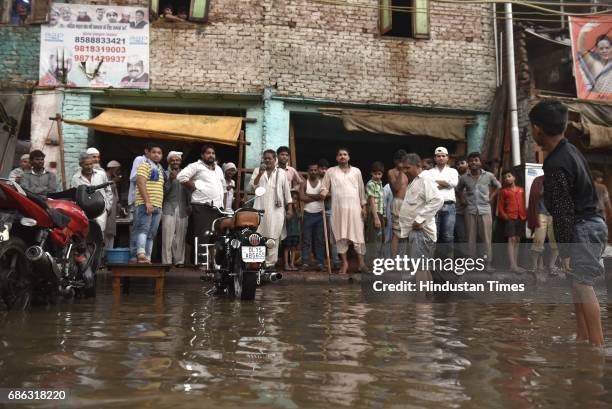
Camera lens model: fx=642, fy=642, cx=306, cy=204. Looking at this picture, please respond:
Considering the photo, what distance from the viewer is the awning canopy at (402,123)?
12930 millimetres

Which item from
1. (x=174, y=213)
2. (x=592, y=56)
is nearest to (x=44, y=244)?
(x=174, y=213)

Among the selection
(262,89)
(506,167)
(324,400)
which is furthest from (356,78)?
(324,400)

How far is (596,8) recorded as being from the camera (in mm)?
14633

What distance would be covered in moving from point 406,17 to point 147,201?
806 cm

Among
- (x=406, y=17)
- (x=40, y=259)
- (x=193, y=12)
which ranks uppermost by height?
(x=406, y=17)

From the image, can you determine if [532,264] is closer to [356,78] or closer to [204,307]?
[356,78]

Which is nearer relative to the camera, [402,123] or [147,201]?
[147,201]

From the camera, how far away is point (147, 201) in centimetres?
863

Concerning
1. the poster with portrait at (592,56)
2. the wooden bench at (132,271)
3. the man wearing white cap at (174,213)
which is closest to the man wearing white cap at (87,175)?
the man wearing white cap at (174,213)

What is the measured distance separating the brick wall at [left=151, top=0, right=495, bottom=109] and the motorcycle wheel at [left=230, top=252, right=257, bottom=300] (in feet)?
20.9

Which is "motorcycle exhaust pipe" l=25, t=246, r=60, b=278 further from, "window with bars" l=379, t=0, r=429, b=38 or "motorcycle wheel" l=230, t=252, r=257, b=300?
"window with bars" l=379, t=0, r=429, b=38

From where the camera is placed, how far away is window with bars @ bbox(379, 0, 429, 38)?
13164mm

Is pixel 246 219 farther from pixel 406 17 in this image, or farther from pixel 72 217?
pixel 406 17

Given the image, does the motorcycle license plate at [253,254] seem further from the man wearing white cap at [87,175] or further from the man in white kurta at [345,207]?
the man in white kurta at [345,207]
